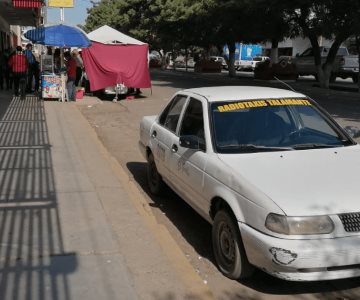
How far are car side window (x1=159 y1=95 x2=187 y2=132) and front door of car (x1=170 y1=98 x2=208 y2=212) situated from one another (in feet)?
1.04

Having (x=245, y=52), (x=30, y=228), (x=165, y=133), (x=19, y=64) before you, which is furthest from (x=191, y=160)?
(x=245, y=52)

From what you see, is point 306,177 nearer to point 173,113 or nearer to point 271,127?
point 271,127

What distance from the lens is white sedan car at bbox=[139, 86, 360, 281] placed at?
3.68 m

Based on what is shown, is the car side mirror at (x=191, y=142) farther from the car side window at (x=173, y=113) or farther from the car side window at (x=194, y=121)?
the car side window at (x=173, y=113)

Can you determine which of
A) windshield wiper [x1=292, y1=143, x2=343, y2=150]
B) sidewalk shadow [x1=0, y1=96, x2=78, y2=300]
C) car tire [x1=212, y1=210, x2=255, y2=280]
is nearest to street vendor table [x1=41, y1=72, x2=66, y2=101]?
sidewalk shadow [x1=0, y1=96, x2=78, y2=300]

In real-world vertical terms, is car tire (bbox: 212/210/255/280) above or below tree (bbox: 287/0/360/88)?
below

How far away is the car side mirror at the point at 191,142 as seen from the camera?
5008 millimetres

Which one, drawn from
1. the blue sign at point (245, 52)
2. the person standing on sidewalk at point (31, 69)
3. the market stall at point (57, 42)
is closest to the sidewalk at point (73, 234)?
the market stall at point (57, 42)

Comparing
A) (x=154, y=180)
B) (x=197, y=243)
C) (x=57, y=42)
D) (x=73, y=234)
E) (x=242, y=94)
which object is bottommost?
(x=197, y=243)

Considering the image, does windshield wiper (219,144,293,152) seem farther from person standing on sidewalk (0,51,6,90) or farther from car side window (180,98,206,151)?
person standing on sidewalk (0,51,6,90)

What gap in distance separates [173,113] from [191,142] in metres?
1.33

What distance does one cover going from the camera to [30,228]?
527 centimetres

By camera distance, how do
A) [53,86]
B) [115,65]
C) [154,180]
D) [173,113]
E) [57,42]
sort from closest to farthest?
[173,113]
[154,180]
[57,42]
[53,86]
[115,65]

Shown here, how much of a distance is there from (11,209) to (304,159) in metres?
→ 3.33
